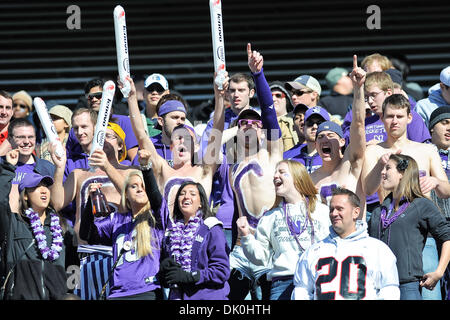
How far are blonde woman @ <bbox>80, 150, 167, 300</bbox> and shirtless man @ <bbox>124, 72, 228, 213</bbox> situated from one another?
24 centimetres

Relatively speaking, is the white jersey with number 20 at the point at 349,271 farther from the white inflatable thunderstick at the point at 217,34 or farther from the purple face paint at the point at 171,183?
the white inflatable thunderstick at the point at 217,34

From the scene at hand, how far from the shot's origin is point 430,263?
7.50 m

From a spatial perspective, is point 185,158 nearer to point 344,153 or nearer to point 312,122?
point 312,122

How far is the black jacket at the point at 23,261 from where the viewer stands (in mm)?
7359

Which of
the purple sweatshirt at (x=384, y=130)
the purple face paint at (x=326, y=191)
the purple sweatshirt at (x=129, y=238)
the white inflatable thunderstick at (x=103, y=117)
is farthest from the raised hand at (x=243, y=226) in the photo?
the purple sweatshirt at (x=384, y=130)

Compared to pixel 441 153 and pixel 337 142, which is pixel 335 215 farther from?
pixel 441 153

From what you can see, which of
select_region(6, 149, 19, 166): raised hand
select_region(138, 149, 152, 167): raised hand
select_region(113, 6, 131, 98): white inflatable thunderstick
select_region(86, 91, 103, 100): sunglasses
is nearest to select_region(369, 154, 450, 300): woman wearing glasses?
select_region(138, 149, 152, 167): raised hand

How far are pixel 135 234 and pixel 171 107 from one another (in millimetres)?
1380

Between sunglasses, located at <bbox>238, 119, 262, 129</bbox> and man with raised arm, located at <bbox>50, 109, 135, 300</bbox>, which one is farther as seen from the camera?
sunglasses, located at <bbox>238, 119, 262, 129</bbox>

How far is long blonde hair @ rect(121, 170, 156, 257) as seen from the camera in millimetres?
7719

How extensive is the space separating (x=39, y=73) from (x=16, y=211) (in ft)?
17.0

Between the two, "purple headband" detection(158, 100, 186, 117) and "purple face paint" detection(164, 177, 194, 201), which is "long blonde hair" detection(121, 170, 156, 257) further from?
"purple headband" detection(158, 100, 186, 117)

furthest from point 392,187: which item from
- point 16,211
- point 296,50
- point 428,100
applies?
point 296,50

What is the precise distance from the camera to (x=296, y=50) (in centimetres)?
1295
